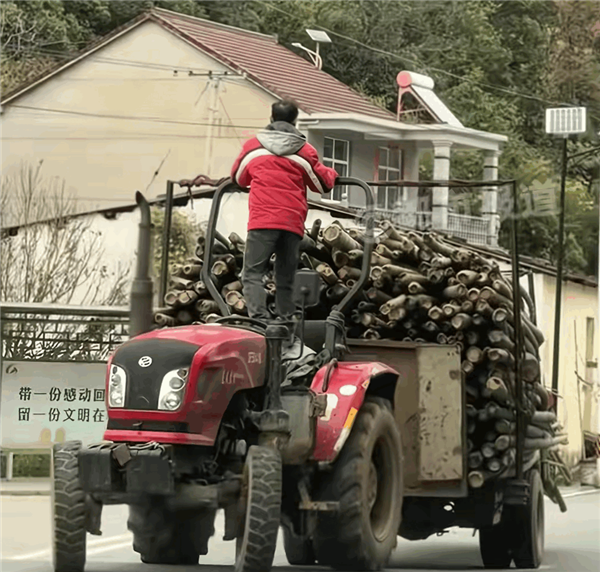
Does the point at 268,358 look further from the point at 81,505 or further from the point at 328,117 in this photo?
the point at 328,117

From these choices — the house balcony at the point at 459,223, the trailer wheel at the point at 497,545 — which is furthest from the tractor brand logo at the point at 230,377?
the house balcony at the point at 459,223

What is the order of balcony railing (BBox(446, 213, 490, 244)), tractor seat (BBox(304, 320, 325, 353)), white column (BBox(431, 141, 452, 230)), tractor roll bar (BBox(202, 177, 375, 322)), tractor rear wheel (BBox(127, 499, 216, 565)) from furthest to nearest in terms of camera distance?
white column (BBox(431, 141, 452, 230)) < balcony railing (BBox(446, 213, 490, 244)) < tractor seat (BBox(304, 320, 325, 353)) < tractor roll bar (BBox(202, 177, 375, 322)) < tractor rear wheel (BBox(127, 499, 216, 565))

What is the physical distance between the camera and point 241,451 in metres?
8.41

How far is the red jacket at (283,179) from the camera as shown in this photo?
8945mm

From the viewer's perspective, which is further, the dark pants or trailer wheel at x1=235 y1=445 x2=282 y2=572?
the dark pants

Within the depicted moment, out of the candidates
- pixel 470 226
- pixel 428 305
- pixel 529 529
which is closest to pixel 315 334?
pixel 428 305

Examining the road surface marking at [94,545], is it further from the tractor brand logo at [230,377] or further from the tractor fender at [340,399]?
the tractor brand logo at [230,377]

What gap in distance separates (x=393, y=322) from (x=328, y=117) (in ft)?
80.9

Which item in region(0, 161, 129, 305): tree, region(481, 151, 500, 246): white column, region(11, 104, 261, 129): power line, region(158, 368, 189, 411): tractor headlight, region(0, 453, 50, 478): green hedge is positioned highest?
region(11, 104, 261, 129): power line

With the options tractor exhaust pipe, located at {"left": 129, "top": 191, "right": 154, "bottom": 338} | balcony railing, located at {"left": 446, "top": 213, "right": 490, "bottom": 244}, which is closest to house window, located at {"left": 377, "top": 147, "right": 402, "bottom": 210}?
balcony railing, located at {"left": 446, "top": 213, "right": 490, "bottom": 244}

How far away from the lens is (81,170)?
129 ft

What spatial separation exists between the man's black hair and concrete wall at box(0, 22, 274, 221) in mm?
28902

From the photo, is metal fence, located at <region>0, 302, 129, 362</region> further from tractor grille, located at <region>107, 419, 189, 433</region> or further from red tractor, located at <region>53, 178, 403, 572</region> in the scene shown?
tractor grille, located at <region>107, 419, 189, 433</region>

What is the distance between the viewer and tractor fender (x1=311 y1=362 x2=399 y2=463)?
8766 mm
